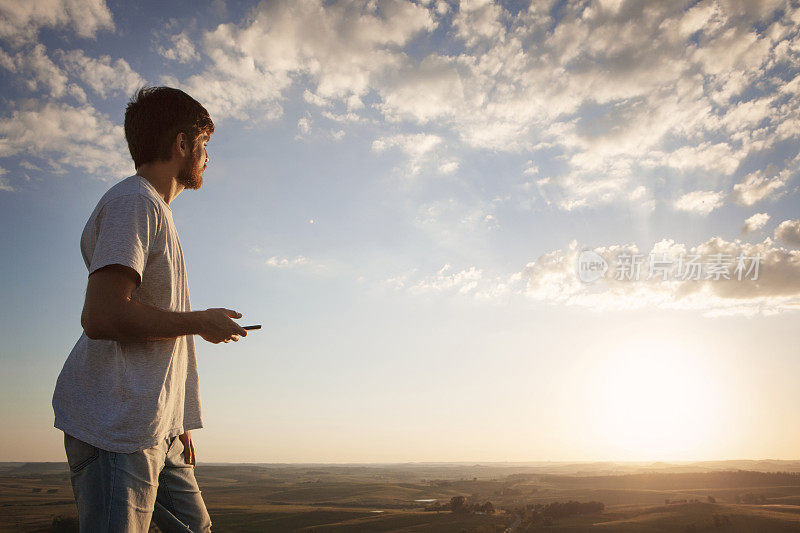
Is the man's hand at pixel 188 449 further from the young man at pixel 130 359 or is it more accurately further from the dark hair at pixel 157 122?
the dark hair at pixel 157 122

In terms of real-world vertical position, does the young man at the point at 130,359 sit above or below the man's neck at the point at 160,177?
below

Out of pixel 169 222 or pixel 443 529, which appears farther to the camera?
pixel 443 529

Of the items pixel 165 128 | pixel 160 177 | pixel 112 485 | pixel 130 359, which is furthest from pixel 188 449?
pixel 165 128

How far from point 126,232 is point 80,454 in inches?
50.6

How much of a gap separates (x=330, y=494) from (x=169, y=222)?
203 metres

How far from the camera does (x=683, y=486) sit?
157875 mm

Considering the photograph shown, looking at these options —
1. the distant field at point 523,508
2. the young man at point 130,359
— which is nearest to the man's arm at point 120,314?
the young man at point 130,359

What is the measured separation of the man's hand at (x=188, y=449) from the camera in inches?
149

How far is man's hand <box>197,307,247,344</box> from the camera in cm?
299

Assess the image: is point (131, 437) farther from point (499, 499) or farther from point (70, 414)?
point (499, 499)

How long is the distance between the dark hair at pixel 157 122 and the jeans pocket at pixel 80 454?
1923mm

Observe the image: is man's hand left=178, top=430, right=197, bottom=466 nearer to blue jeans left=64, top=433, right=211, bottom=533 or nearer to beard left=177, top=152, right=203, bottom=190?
blue jeans left=64, top=433, right=211, bottom=533

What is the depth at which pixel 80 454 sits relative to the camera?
2639 mm

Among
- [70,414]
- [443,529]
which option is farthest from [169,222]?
[443,529]
